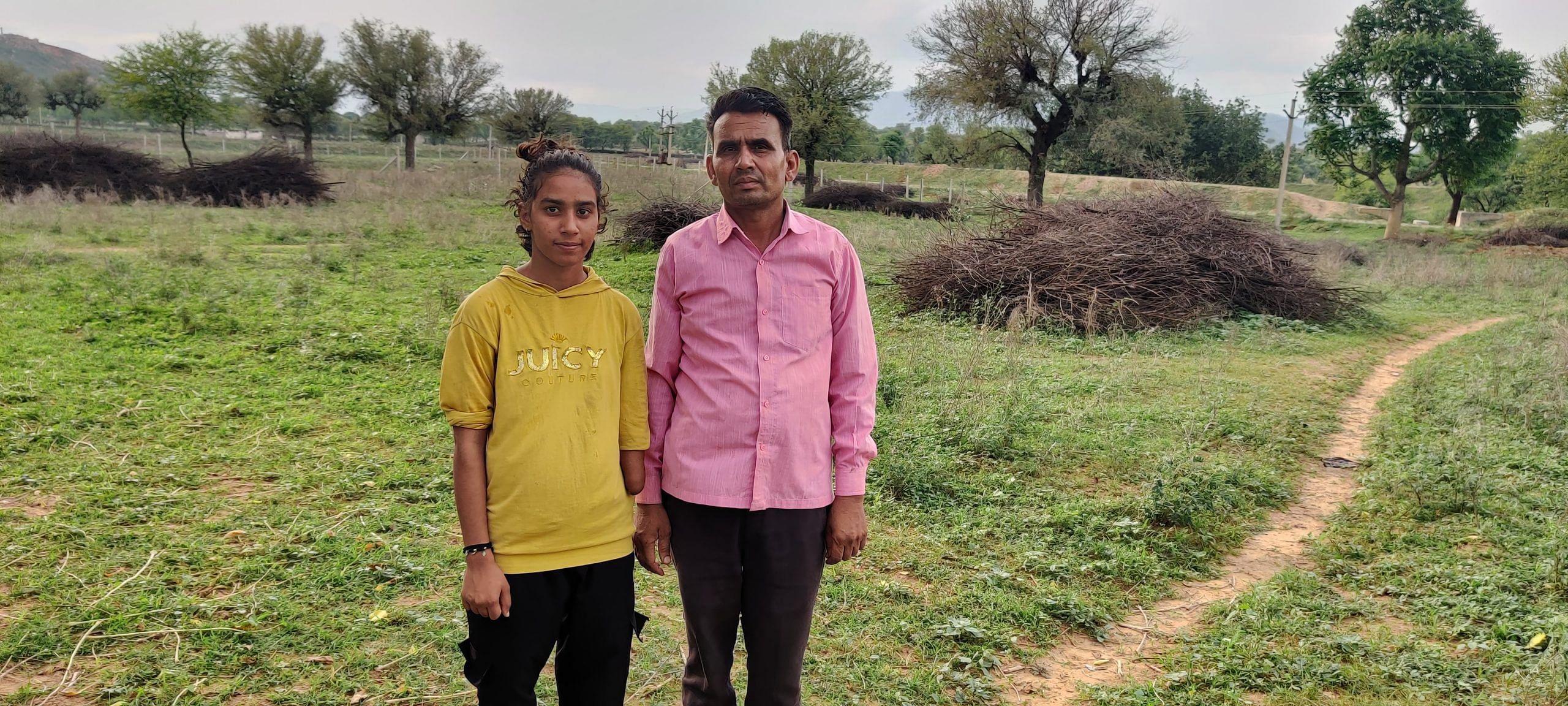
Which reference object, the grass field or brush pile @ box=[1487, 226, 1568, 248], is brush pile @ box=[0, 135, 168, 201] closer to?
the grass field

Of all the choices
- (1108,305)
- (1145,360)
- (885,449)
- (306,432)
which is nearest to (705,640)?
(885,449)

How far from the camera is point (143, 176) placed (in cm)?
1878

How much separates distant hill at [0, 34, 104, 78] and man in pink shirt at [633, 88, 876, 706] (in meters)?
150

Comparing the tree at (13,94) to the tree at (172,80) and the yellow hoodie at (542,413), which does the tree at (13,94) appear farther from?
the yellow hoodie at (542,413)

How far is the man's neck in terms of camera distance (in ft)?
6.37

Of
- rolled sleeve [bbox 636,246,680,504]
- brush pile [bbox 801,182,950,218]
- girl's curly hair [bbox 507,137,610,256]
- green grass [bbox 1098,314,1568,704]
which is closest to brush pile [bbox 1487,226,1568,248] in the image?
brush pile [bbox 801,182,950,218]

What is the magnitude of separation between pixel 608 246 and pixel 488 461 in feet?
43.5

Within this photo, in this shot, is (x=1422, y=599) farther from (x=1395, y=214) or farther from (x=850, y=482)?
(x=1395, y=214)

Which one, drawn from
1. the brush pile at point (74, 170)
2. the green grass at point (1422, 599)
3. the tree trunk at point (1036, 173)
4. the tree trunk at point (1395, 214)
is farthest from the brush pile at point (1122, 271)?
the tree trunk at point (1395, 214)

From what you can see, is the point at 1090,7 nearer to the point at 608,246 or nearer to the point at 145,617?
the point at 608,246

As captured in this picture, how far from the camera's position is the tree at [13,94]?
4166cm

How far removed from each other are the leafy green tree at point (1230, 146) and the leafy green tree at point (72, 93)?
51.9 meters

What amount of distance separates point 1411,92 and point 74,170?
121 ft

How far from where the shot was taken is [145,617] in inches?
121
